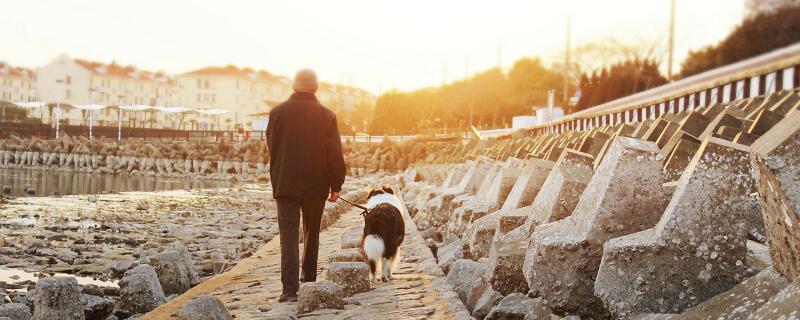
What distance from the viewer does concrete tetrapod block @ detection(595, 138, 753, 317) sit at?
366 cm

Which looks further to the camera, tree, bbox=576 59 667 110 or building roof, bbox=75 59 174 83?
building roof, bbox=75 59 174 83

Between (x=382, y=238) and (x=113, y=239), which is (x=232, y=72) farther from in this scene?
(x=382, y=238)

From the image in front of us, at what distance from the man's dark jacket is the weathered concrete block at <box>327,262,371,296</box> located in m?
0.68

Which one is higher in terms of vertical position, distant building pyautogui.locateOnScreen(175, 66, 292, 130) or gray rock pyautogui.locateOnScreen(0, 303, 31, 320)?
distant building pyautogui.locateOnScreen(175, 66, 292, 130)

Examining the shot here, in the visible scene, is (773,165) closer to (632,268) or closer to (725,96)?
(632,268)

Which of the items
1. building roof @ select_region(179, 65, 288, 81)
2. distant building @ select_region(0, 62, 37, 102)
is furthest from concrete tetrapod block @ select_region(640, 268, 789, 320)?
distant building @ select_region(0, 62, 37, 102)

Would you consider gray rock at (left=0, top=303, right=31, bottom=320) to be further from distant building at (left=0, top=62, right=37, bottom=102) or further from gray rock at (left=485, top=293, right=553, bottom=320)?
distant building at (left=0, top=62, right=37, bottom=102)

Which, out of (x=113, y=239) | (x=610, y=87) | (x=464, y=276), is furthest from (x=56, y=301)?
(x=610, y=87)

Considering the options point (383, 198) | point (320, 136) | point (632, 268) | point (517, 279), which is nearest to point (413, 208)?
point (383, 198)

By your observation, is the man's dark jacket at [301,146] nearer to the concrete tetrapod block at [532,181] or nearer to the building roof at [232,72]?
the concrete tetrapod block at [532,181]

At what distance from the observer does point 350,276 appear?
6867 millimetres

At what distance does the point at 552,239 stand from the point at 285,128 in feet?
10.1

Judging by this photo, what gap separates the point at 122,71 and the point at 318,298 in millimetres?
137361

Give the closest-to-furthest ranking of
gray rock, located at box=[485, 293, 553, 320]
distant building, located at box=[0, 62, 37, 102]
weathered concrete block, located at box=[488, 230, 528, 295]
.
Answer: gray rock, located at box=[485, 293, 553, 320] → weathered concrete block, located at box=[488, 230, 528, 295] → distant building, located at box=[0, 62, 37, 102]
